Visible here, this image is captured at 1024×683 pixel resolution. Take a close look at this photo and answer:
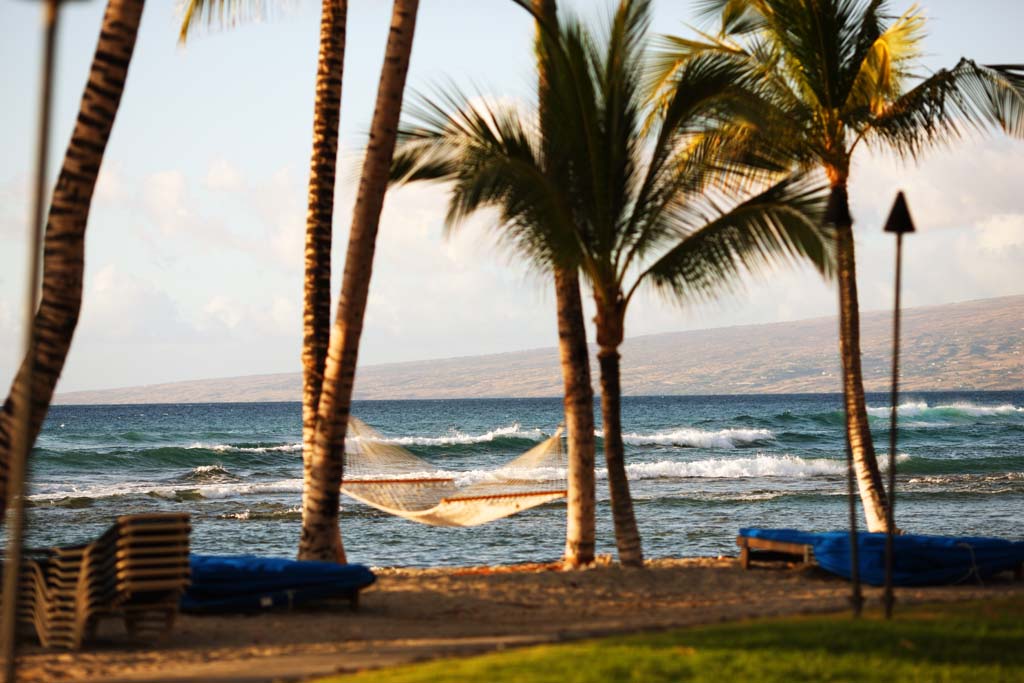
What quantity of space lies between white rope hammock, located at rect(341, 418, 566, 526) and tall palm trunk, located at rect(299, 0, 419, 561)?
189 centimetres

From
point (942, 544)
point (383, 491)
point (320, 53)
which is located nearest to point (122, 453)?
point (383, 491)

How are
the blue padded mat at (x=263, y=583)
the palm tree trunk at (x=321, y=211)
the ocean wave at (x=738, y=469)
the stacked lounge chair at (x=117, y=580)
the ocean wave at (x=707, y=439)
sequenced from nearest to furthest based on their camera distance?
1. the stacked lounge chair at (x=117, y=580)
2. the blue padded mat at (x=263, y=583)
3. the palm tree trunk at (x=321, y=211)
4. the ocean wave at (x=738, y=469)
5. the ocean wave at (x=707, y=439)

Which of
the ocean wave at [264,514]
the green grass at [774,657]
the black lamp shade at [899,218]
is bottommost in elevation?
the ocean wave at [264,514]

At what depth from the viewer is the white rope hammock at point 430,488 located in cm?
1115

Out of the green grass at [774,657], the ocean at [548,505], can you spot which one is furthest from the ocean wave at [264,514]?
the green grass at [774,657]

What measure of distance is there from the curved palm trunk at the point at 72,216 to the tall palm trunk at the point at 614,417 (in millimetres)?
3860

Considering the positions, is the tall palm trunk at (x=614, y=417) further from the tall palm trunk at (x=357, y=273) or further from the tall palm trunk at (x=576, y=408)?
the tall palm trunk at (x=357, y=273)

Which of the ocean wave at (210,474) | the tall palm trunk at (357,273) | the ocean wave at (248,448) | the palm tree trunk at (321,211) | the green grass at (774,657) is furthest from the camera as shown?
the ocean wave at (248,448)

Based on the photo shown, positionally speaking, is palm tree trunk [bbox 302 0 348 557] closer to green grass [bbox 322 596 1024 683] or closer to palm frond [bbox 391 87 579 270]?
palm frond [bbox 391 87 579 270]

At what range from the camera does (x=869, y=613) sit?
7.15 meters

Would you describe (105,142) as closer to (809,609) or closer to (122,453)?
(809,609)

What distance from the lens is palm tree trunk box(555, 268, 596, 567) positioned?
31.9ft

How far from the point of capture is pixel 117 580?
21.5ft

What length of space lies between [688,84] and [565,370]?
8.38ft
